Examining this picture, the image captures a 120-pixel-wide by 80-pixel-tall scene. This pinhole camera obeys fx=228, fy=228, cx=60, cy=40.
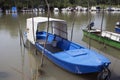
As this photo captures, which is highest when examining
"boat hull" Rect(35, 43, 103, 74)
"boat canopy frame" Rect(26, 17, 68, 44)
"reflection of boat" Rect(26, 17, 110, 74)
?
"boat canopy frame" Rect(26, 17, 68, 44)

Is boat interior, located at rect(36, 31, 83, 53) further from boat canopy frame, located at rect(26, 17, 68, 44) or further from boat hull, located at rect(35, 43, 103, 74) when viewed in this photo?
boat hull, located at rect(35, 43, 103, 74)

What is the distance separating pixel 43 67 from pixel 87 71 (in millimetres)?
2673

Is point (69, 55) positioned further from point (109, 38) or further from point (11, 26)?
point (11, 26)

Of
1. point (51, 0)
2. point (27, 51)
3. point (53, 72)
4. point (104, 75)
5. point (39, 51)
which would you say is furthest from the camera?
point (51, 0)

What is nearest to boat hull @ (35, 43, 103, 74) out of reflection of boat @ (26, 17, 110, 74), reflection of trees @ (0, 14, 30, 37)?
reflection of boat @ (26, 17, 110, 74)

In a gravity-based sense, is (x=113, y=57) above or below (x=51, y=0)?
below

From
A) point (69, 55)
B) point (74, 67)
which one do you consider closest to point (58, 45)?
point (69, 55)

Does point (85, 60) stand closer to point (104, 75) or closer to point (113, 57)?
point (104, 75)

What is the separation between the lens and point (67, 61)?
905cm

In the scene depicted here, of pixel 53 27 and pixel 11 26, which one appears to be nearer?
pixel 53 27

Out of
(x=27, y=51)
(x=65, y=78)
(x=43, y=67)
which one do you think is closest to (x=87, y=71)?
(x=65, y=78)

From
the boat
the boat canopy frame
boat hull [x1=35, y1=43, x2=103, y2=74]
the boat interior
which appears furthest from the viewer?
the boat

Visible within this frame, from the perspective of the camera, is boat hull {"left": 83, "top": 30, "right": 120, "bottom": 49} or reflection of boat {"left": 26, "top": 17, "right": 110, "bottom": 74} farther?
boat hull {"left": 83, "top": 30, "right": 120, "bottom": 49}

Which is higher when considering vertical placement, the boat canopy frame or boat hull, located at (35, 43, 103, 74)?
the boat canopy frame
